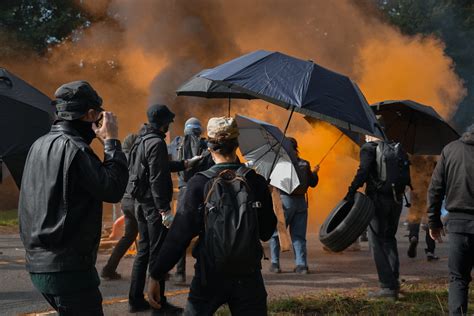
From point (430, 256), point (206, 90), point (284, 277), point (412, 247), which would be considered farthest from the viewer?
point (412, 247)

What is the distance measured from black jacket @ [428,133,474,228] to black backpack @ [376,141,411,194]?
1.31 m

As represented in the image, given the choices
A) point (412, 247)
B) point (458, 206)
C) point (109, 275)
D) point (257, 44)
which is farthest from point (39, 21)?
point (458, 206)

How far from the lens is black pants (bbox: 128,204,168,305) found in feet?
18.7

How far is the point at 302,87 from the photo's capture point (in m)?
4.46

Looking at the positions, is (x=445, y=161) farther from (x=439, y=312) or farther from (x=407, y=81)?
(x=407, y=81)

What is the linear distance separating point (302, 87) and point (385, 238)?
273cm

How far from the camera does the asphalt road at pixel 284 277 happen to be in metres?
6.20

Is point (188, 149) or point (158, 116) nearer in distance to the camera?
point (158, 116)

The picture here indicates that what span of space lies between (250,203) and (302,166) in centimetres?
506

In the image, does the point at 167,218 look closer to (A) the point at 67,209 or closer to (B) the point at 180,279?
(B) the point at 180,279

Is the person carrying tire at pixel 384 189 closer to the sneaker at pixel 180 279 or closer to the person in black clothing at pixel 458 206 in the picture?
the person in black clothing at pixel 458 206

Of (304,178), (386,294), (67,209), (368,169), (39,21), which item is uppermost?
(39,21)

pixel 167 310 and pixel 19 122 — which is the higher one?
pixel 19 122

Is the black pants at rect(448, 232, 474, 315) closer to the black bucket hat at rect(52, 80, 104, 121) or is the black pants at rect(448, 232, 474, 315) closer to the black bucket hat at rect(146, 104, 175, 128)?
the black bucket hat at rect(146, 104, 175, 128)
